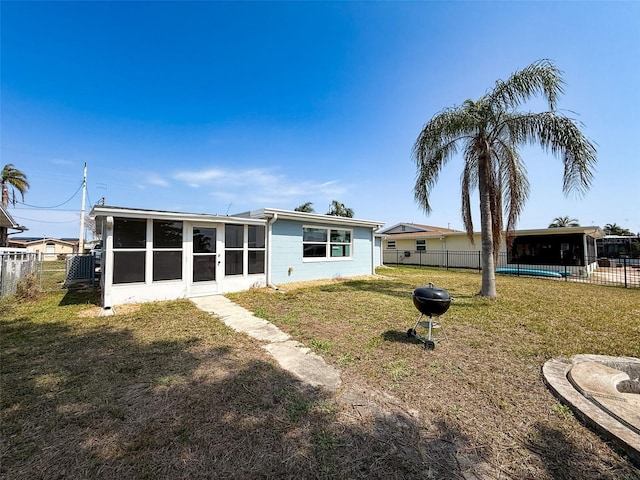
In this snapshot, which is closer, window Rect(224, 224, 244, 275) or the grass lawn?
the grass lawn

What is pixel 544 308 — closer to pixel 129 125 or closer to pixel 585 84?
pixel 585 84

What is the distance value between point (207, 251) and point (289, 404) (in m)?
6.26

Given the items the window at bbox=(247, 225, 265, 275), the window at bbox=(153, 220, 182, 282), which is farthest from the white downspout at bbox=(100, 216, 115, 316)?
the window at bbox=(247, 225, 265, 275)

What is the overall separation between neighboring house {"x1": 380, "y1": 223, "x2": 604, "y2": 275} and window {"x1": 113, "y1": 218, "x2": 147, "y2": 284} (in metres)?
12.3

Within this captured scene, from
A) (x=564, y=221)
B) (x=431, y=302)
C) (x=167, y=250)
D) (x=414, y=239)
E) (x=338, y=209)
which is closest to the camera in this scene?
(x=431, y=302)

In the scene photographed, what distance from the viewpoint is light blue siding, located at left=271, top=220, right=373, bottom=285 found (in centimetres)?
954

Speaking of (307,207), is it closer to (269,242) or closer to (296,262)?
(296,262)

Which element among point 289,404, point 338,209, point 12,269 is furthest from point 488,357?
point 338,209

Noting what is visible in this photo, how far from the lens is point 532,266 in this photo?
51.2 feet

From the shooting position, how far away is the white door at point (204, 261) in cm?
755

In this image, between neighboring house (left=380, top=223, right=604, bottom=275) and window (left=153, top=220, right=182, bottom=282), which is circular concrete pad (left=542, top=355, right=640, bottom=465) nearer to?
neighboring house (left=380, top=223, right=604, bottom=275)

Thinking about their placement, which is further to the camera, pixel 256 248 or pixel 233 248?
pixel 256 248

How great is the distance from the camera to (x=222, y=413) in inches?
94.1

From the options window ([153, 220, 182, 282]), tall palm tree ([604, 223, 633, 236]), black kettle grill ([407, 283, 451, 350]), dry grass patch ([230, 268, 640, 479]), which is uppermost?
tall palm tree ([604, 223, 633, 236])
